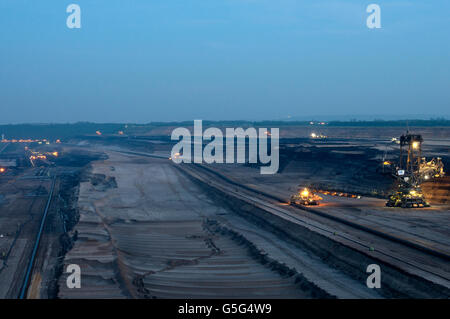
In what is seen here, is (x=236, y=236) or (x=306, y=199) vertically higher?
(x=306, y=199)

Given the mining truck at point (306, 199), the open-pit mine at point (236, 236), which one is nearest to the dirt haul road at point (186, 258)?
the open-pit mine at point (236, 236)

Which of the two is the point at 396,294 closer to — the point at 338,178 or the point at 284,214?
the point at 284,214

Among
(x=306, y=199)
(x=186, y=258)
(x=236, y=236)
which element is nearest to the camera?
(x=186, y=258)

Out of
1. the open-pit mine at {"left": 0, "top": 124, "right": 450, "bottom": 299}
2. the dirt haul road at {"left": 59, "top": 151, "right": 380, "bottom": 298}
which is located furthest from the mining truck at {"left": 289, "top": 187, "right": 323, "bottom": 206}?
the dirt haul road at {"left": 59, "top": 151, "right": 380, "bottom": 298}

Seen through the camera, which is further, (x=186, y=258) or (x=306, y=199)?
(x=306, y=199)

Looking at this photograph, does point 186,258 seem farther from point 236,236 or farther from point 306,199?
point 306,199

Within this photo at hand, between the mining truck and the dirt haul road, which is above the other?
the mining truck

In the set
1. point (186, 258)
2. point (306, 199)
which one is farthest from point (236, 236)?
point (306, 199)

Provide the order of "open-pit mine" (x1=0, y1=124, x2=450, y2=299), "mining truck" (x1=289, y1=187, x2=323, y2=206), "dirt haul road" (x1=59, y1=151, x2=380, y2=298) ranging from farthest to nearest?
"mining truck" (x1=289, y1=187, x2=323, y2=206)
"open-pit mine" (x1=0, y1=124, x2=450, y2=299)
"dirt haul road" (x1=59, y1=151, x2=380, y2=298)

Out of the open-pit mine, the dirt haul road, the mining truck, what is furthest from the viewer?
the mining truck

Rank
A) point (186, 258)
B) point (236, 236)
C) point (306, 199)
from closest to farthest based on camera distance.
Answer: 1. point (186, 258)
2. point (236, 236)
3. point (306, 199)

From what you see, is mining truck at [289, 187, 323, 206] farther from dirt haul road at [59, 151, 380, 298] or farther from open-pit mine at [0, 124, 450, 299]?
dirt haul road at [59, 151, 380, 298]
